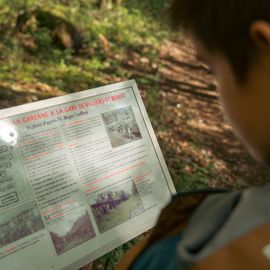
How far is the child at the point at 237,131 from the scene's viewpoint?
1.86ft

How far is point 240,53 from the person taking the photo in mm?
617

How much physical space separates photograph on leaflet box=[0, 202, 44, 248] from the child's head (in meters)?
0.87

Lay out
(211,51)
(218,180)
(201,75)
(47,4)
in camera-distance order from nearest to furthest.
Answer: (211,51) < (218,180) < (47,4) < (201,75)

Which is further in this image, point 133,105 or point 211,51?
point 133,105

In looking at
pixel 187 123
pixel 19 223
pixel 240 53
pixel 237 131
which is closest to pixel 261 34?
pixel 240 53

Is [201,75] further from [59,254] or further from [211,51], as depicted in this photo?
[211,51]

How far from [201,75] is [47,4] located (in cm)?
177

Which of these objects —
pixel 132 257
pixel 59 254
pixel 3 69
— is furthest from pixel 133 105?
pixel 3 69

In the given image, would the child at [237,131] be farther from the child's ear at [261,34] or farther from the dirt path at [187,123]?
the dirt path at [187,123]

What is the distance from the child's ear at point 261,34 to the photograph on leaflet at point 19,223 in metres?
0.99

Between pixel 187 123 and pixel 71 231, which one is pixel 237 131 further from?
pixel 187 123

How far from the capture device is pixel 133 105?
5.64 ft

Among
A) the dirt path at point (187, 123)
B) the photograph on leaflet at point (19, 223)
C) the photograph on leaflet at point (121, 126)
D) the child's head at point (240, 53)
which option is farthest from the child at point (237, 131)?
the dirt path at point (187, 123)

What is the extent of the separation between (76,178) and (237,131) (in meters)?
0.88
